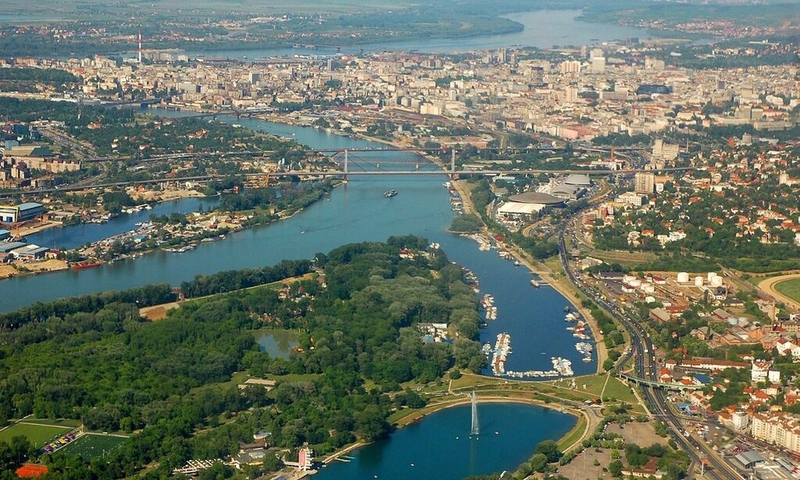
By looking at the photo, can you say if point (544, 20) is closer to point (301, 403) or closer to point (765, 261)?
point (765, 261)

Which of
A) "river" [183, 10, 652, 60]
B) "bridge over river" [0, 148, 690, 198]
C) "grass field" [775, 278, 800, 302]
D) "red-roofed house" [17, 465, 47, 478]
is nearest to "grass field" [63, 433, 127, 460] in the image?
"red-roofed house" [17, 465, 47, 478]

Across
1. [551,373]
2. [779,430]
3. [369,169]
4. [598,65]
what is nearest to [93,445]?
[551,373]

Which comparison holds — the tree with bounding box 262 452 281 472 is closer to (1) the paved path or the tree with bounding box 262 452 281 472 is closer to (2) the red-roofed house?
(2) the red-roofed house

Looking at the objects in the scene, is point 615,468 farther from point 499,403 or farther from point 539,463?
point 499,403

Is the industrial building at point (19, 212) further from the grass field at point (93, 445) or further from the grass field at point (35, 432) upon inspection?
the grass field at point (93, 445)

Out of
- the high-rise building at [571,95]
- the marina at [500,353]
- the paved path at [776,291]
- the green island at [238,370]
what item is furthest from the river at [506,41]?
the marina at [500,353]

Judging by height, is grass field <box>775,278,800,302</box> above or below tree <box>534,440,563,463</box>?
below
